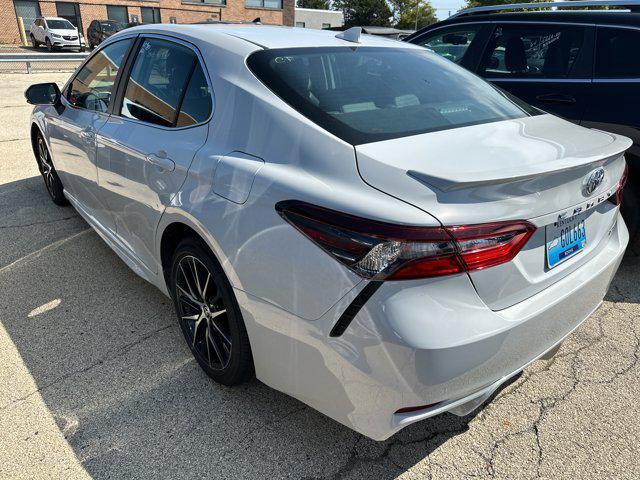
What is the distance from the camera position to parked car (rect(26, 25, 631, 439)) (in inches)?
62.9

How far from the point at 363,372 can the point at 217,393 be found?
1098 millimetres

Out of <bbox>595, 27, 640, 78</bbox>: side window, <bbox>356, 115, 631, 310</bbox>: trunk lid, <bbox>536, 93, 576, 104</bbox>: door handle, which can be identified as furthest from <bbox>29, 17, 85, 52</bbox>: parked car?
<bbox>356, 115, 631, 310</bbox>: trunk lid

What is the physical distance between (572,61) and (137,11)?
119 ft

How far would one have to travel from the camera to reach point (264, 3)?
39.3 m

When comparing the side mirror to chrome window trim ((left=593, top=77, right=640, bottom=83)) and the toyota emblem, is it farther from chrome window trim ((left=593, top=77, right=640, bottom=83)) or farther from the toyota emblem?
chrome window trim ((left=593, top=77, right=640, bottom=83))

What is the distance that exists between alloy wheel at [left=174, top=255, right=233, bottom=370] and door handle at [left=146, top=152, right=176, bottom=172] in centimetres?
44

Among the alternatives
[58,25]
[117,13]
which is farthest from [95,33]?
[117,13]

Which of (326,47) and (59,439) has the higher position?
(326,47)

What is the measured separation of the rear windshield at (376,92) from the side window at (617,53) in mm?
1384

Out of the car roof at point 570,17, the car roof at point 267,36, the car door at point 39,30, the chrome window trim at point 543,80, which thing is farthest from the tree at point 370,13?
the car roof at point 267,36

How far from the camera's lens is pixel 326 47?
253cm

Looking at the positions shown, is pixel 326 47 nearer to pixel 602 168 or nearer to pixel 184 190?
pixel 184 190

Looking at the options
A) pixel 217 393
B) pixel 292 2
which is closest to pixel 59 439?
pixel 217 393

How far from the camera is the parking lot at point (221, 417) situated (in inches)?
81.9
